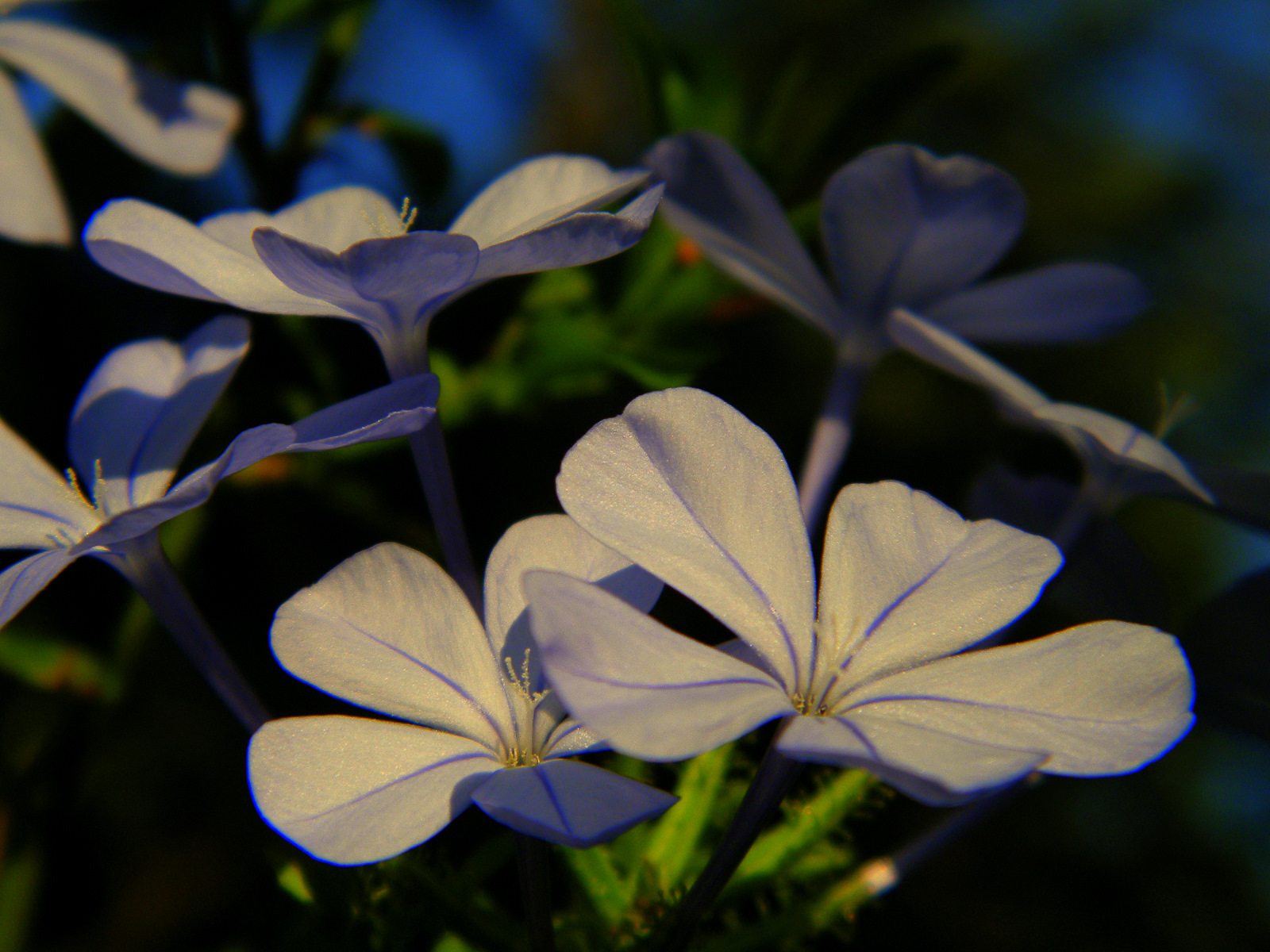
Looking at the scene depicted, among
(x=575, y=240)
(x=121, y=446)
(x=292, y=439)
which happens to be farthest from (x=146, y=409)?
(x=575, y=240)

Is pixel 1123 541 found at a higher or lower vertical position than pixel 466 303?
lower

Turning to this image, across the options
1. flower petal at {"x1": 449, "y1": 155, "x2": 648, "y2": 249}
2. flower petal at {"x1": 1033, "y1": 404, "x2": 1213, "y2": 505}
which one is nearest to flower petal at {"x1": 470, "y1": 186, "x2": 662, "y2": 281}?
flower petal at {"x1": 449, "y1": 155, "x2": 648, "y2": 249}

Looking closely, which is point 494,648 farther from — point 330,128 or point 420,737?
point 330,128

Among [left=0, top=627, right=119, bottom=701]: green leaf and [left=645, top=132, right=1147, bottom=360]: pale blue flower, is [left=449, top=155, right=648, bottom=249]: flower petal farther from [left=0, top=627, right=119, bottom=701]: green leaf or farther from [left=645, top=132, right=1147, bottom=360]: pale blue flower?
[left=0, top=627, right=119, bottom=701]: green leaf

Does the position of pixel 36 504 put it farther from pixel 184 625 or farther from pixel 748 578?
pixel 748 578

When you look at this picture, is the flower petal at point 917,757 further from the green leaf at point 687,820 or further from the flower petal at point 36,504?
the flower petal at point 36,504

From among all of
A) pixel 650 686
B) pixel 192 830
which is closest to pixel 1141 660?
pixel 650 686

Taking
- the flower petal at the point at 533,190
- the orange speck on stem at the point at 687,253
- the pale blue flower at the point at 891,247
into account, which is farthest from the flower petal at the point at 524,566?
the orange speck on stem at the point at 687,253
